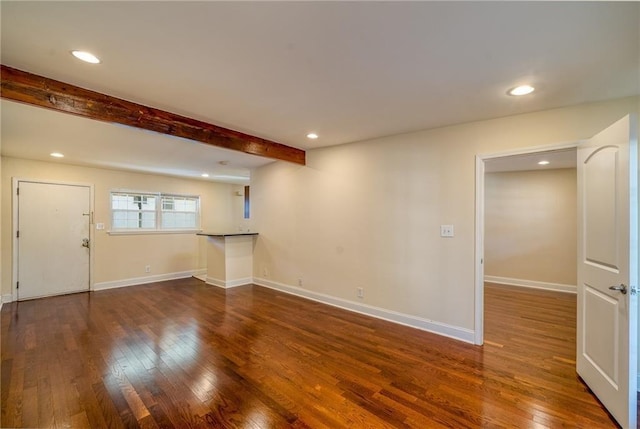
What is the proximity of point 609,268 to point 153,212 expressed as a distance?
7163mm

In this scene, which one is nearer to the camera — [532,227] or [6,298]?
[6,298]

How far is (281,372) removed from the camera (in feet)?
8.13

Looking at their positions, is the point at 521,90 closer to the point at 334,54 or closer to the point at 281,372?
the point at 334,54

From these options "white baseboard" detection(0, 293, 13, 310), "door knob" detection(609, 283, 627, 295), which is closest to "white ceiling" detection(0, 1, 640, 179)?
"door knob" detection(609, 283, 627, 295)

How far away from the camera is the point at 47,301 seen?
4.66m

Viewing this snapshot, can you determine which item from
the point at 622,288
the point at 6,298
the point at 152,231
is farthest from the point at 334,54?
the point at 6,298

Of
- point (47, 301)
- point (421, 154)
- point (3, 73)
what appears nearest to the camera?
point (3, 73)

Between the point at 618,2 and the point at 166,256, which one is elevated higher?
the point at 618,2

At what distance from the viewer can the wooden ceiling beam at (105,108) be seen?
7.04 feet

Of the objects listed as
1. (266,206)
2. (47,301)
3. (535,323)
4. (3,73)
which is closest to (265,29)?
(3,73)

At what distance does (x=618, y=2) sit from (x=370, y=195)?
2772mm

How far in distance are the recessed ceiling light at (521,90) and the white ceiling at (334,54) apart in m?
0.07

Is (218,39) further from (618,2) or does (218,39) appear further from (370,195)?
(370,195)

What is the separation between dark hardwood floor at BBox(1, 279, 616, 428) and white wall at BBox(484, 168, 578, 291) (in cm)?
161
